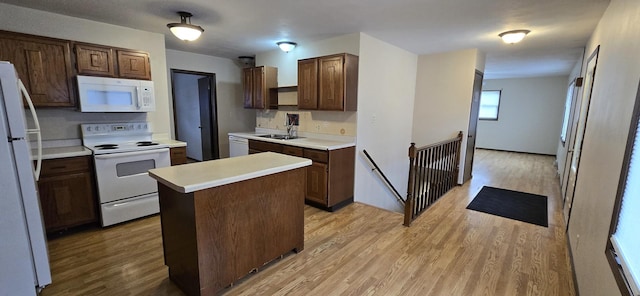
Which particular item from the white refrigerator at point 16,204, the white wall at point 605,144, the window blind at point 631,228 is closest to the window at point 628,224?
the window blind at point 631,228

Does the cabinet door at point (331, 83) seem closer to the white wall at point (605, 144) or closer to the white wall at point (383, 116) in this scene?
the white wall at point (383, 116)

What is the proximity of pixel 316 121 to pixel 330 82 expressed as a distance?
845 mm

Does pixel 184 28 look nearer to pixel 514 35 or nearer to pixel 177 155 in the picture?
pixel 177 155

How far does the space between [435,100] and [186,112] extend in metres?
5.57

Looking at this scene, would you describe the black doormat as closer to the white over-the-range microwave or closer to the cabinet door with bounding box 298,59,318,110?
the cabinet door with bounding box 298,59,318,110

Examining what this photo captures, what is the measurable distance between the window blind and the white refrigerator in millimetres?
3229

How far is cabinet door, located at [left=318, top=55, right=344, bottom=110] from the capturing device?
3.57m

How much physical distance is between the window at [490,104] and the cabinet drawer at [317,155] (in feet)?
24.7

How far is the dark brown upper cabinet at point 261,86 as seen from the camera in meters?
4.76

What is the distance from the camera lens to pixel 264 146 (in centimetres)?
426

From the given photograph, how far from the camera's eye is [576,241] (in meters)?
2.35

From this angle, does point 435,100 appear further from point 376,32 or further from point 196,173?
point 196,173

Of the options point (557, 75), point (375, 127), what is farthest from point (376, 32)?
point (557, 75)

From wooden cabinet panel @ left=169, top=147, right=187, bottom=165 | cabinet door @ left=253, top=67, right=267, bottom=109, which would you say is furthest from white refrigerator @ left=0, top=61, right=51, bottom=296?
cabinet door @ left=253, top=67, right=267, bottom=109
